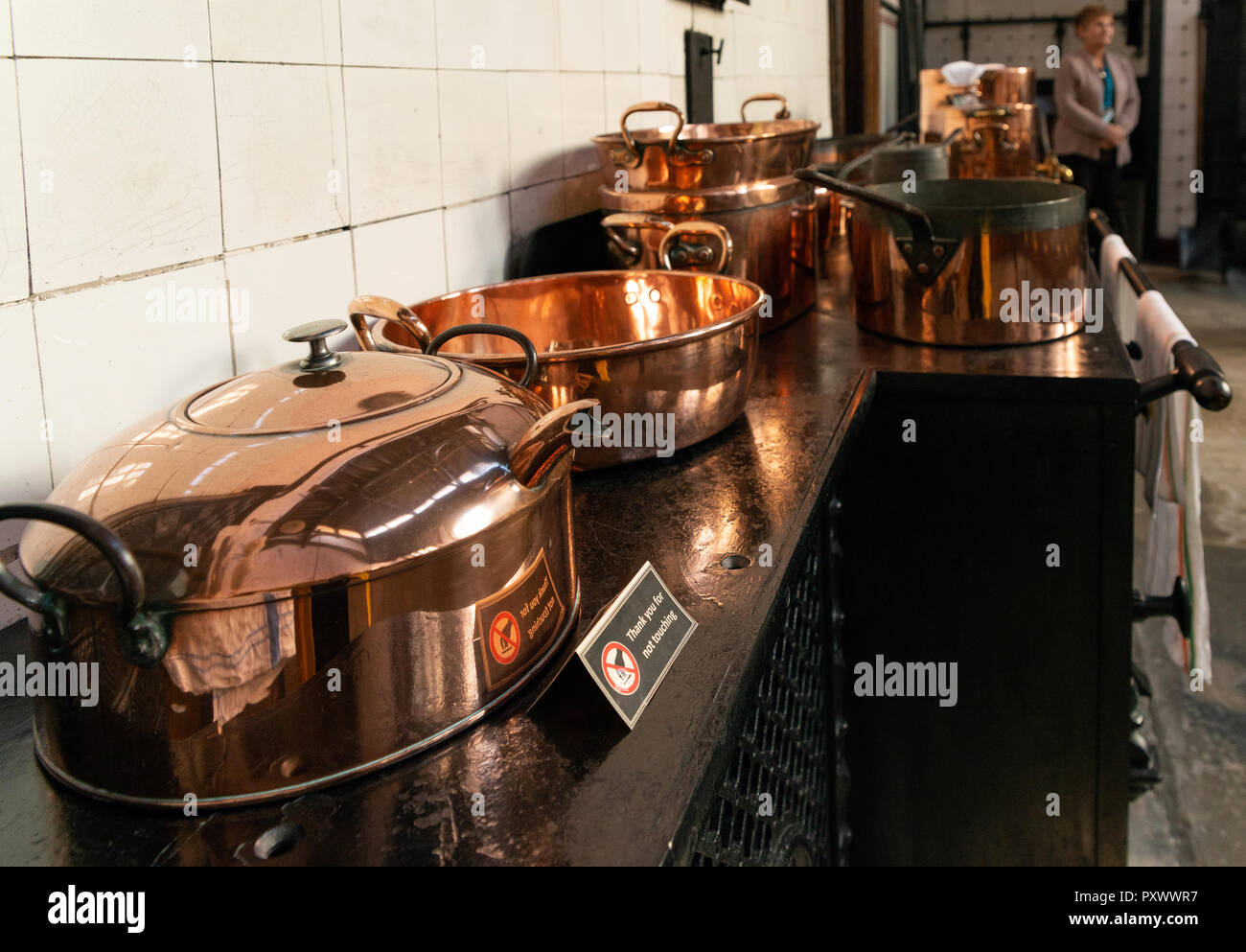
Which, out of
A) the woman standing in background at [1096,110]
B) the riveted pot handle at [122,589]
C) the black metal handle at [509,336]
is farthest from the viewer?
the woman standing in background at [1096,110]

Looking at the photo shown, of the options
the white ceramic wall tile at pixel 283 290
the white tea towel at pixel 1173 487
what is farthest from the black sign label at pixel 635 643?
the white tea towel at pixel 1173 487

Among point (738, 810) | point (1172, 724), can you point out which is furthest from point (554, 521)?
Result: point (1172, 724)

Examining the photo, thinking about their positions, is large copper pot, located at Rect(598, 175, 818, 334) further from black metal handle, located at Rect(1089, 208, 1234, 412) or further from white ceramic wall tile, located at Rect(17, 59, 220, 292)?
white ceramic wall tile, located at Rect(17, 59, 220, 292)

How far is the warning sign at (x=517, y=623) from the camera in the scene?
811mm

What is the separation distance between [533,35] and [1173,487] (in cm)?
149

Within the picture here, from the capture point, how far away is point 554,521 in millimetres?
907

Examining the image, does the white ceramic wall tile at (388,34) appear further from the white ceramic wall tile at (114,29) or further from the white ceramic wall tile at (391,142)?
the white ceramic wall tile at (114,29)

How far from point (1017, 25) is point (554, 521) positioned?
11.6 metres

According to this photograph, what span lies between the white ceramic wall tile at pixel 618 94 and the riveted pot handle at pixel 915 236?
73 centimetres

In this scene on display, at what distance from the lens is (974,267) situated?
75.0 inches

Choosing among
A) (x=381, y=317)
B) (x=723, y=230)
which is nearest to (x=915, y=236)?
(x=723, y=230)

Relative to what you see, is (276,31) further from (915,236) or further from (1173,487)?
(1173,487)

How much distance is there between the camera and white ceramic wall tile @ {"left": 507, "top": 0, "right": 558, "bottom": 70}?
1984mm
